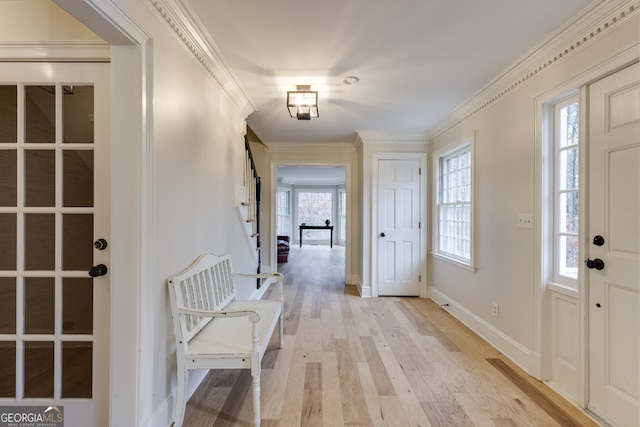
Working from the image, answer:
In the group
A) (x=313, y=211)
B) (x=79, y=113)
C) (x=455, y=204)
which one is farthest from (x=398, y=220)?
(x=313, y=211)

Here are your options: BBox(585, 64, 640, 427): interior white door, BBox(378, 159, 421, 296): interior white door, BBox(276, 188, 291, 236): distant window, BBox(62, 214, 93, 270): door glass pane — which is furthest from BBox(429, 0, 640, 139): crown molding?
BBox(276, 188, 291, 236): distant window

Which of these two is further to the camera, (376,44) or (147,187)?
(376,44)

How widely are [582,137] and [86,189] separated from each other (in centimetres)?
289

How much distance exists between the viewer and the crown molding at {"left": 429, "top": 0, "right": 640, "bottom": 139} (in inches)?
59.9

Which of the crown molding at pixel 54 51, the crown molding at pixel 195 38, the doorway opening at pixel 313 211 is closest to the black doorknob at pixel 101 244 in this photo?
the crown molding at pixel 54 51

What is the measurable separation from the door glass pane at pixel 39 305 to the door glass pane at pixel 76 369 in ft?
0.47

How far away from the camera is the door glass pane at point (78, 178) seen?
4.90 feet

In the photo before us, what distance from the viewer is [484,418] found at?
5.53 ft

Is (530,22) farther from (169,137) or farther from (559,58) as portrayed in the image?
(169,137)

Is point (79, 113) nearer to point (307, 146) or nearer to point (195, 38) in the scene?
point (195, 38)

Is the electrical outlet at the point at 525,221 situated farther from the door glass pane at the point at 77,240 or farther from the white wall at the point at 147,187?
the door glass pane at the point at 77,240

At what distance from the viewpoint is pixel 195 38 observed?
182 cm

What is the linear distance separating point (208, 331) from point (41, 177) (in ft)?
4.13

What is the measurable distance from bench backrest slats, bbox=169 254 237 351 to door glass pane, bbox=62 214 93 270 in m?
0.45
